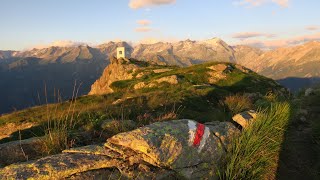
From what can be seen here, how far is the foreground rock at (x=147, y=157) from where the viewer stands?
666cm

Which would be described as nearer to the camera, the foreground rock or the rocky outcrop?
the foreground rock

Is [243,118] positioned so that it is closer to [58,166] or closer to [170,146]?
[170,146]

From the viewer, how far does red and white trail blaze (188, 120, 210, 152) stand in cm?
812

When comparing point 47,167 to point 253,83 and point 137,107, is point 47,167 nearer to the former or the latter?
point 137,107

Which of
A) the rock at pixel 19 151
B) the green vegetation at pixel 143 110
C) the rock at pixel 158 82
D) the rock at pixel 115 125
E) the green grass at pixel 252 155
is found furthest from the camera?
the rock at pixel 158 82

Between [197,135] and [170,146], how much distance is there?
958 millimetres

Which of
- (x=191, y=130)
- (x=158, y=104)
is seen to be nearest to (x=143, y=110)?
(x=158, y=104)

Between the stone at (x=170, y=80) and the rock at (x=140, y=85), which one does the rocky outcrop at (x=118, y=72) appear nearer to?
the rock at (x=140, y=85)

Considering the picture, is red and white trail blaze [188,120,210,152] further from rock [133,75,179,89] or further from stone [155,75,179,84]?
stone [155,75,179,84]

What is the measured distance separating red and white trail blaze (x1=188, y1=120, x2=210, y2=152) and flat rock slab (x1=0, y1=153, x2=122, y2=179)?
1963mm

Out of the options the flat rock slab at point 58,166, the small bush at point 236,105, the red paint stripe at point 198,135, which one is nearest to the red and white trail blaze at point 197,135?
the red paint stripe at point 198,135

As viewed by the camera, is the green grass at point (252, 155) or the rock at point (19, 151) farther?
the rock at point (19, 151)

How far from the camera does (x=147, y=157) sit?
744 centimetres

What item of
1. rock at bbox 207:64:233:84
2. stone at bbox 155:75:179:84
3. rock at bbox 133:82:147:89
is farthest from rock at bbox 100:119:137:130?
rock at bbox 207:64:233:84
